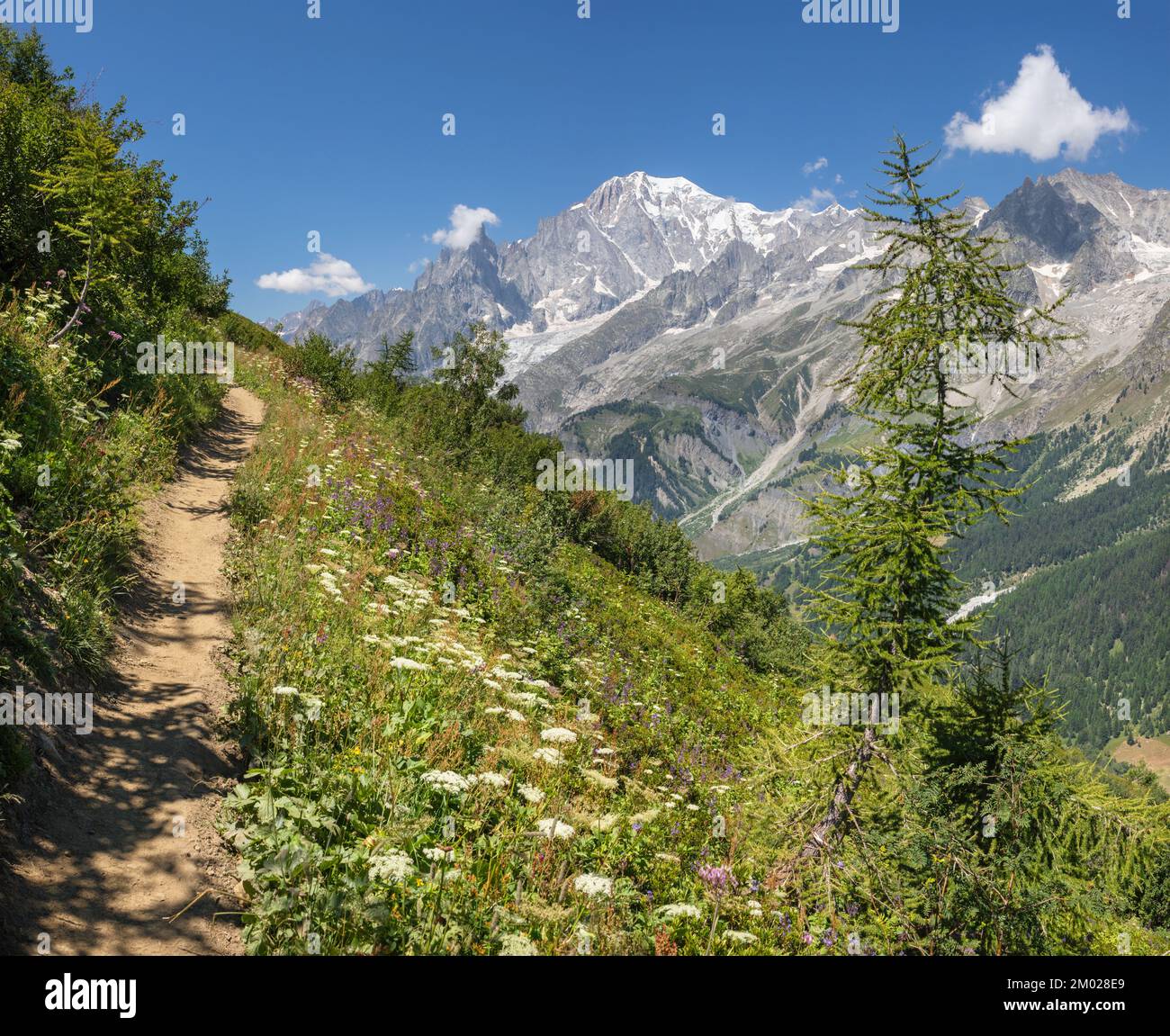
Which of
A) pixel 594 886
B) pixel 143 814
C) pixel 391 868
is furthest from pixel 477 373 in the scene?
pixel 391 868

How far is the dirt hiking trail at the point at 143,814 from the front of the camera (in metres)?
3.74

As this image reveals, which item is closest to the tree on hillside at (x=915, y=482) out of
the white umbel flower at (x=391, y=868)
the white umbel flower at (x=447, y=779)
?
the white umbel flower at (x=447, y=779)

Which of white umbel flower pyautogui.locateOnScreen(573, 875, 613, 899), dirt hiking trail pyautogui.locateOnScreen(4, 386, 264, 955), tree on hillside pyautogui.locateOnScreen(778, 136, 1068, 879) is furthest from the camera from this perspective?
tree on hillside pyautogui.locateOnScreen(778, 136, 1068, 879)

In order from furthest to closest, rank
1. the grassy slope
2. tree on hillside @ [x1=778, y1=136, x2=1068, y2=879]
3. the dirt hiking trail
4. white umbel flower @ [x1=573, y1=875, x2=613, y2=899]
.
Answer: tree on hillside @ [x1=778, y1=136, x2=1068, y2=879]
white umbel flower @ [x1=573, y1=875, x2=613, y2=899]
the grassy slope
the dirt hiking trail

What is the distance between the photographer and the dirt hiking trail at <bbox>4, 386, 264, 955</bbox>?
147 inches

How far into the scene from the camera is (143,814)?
467cm

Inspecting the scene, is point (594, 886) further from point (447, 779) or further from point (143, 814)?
point (143, 814)

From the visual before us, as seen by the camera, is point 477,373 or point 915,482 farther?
point 477,373

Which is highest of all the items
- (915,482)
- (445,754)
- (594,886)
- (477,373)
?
(477,373)

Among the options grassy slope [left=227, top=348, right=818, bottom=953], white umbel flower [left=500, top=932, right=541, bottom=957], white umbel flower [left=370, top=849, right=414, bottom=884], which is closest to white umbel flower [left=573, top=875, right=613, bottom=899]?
grassy slope [left=227, top=348, right=818, bottom=953]

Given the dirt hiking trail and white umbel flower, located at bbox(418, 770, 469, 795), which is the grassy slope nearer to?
white umbel flower, located at bbox(418, 770, 469, 795)

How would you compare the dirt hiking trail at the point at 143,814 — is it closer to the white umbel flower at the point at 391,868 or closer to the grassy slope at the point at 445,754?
the grassy slope at the point at 445,754

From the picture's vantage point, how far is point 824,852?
6.37 metres
